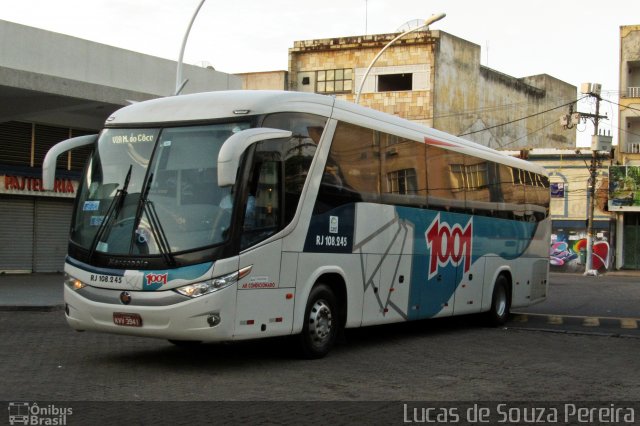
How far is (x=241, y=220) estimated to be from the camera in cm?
984

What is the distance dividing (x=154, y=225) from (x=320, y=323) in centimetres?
259

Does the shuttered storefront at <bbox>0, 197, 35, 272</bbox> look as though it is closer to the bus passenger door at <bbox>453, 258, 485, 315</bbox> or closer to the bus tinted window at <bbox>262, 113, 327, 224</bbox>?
the bus passenger door at <bbox>453, 258, 485, 315</bbox>

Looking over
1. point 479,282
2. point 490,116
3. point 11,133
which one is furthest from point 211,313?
point 490,116

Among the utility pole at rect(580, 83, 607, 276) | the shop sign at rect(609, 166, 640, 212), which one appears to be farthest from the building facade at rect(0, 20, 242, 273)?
the shop sign at rect(609, 166, 640, 212)

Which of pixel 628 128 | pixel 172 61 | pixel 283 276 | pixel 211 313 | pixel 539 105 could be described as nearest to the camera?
pixel 211 313

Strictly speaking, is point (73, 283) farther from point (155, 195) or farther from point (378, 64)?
point (378, 64)

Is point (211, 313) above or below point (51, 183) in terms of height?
below

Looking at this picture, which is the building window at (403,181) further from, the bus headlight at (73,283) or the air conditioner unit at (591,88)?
the air conditioner unit at (591,88)

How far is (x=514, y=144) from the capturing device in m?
62.2

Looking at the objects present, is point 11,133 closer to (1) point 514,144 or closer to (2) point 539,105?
(1) point 514,144

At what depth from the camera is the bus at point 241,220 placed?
31.8ft

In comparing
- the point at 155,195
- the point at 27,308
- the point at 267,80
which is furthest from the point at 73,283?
the point at 267,80

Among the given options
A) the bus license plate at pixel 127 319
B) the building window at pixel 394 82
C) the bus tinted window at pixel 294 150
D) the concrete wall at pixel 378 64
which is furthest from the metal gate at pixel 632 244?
the bus license plate at pixel 127 319

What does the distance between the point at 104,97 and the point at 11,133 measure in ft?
17.5
